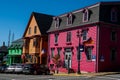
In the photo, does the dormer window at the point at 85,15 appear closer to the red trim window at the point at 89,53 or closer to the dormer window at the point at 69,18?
the dormer window at the point at 69,18

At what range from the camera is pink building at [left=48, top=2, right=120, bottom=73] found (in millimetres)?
41875

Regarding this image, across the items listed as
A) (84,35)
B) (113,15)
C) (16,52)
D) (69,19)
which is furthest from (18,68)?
(16,52)

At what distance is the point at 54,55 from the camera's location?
52.9m

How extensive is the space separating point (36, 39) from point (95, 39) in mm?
19751

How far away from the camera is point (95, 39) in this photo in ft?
138

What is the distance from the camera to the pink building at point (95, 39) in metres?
41.9

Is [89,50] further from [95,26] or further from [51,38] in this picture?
[51,38]

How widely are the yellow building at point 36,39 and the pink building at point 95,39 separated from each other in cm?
1064

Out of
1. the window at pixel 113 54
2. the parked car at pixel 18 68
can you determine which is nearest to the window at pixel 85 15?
the window at pixel 113 54

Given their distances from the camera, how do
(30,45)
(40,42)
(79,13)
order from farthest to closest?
(30,45)
(40,42)
(79,13)

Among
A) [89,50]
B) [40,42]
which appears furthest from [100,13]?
[40,42]

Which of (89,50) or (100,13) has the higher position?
(100,13)

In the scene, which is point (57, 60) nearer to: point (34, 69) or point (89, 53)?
point (89, 53)

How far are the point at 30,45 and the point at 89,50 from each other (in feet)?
71.9
